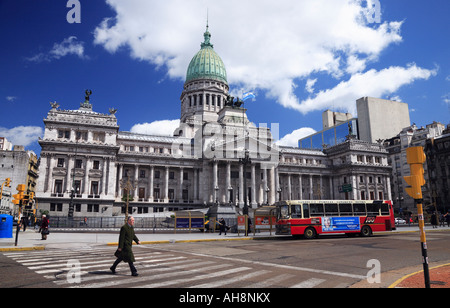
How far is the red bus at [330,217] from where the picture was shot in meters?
26.2

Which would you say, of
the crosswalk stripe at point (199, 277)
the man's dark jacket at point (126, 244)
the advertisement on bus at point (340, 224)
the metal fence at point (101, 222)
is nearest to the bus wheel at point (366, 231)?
the advertisement on bus at point (340, 224)

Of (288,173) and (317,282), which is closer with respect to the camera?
(317,282)

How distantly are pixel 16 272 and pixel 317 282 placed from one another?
9.57 m

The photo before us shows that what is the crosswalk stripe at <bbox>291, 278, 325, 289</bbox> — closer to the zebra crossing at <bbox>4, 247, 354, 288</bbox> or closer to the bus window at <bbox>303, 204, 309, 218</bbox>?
the zebra crossing at <bbox>4, 247, 354, 288</bbox>

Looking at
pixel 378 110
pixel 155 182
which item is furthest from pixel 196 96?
pixel 378 110

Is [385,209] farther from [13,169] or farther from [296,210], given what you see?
[13,169]

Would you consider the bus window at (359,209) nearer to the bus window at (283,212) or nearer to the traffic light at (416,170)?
the bus window at (283,212)

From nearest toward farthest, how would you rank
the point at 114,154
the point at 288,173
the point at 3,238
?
the point at 3,238 → the point at 114,154 → the point at 288,173

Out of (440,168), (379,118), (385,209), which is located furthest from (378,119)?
(385,209)

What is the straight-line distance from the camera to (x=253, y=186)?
2653 inches

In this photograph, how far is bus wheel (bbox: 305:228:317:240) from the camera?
2587 cm

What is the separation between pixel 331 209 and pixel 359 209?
9.48 feet

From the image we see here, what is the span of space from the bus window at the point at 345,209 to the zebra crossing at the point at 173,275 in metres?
16.9
